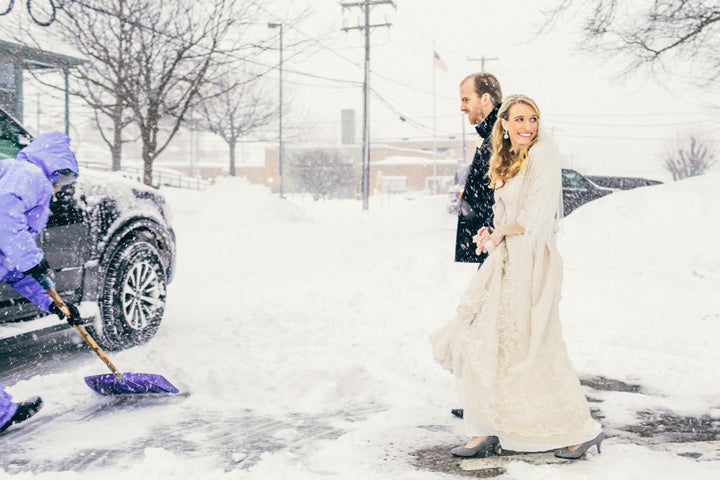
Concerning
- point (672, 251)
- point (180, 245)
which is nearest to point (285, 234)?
point (180, 245)

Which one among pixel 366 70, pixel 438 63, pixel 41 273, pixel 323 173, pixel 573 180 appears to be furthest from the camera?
pixel 323 173

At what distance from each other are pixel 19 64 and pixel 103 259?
1083 centimetres

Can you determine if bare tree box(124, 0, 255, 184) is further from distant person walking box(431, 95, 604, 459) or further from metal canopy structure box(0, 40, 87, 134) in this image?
distant person walking box(431, 95, 604, 459)

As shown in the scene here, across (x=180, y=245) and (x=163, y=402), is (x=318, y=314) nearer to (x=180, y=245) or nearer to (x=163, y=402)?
(x=163, y=402)

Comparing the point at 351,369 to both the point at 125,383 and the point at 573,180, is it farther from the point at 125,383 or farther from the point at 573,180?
the point at 573,180

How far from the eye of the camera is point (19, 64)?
45.7 feet

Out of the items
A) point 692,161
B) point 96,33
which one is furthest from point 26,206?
Result: point 692,161

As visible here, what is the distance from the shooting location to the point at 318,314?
6.35m

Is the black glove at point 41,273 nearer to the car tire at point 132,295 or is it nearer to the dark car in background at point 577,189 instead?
the car tire at point 132,295

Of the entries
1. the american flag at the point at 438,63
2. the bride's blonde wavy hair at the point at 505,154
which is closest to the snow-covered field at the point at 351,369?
the bride's blonde wavy hair at the point at 505,154

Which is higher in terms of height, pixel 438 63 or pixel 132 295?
pixel 438 63

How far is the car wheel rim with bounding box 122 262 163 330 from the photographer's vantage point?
525cm

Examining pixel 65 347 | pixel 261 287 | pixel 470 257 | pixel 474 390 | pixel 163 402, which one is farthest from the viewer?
pixel 261 287

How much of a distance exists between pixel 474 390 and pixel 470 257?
865mm
